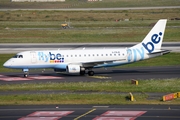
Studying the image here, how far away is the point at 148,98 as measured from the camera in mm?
40531

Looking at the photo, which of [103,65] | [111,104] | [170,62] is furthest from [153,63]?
[111,104]

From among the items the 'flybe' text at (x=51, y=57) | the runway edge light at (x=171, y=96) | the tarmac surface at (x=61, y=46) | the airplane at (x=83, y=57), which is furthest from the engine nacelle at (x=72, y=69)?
the tarmac surface at (x=61, y=46)

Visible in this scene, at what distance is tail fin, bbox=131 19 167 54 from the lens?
190ft

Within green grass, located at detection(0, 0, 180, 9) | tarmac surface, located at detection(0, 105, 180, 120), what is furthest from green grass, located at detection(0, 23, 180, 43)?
green grass, located at detection(0, 0, 180, 9)

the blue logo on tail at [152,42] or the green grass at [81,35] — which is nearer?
the blue logo on tail at [152,42]

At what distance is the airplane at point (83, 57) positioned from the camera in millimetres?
55625

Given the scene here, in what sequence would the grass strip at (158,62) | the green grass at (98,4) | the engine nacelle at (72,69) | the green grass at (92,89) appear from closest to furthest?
the green grass at (92,89) < the engine nacelle at (72,69) < the grass strip at (158,62) < the green grass at (98,4)

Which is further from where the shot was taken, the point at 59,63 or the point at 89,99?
the point at 59,63

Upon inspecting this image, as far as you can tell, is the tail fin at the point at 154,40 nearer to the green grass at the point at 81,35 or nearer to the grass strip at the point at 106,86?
the grass strip at the point at 106,86

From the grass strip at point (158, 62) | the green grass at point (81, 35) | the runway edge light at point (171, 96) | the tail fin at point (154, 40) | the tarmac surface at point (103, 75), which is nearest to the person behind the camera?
the runway edge light at point (171, 96)

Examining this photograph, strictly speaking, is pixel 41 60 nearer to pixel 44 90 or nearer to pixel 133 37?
pixel 44 90

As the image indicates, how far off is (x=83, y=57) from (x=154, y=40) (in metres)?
9.08

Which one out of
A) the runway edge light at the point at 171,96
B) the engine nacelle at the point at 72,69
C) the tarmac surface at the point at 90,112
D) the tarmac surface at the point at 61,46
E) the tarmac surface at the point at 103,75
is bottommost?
the tarmac surface at the point at 90,112

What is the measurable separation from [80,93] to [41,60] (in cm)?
1346
